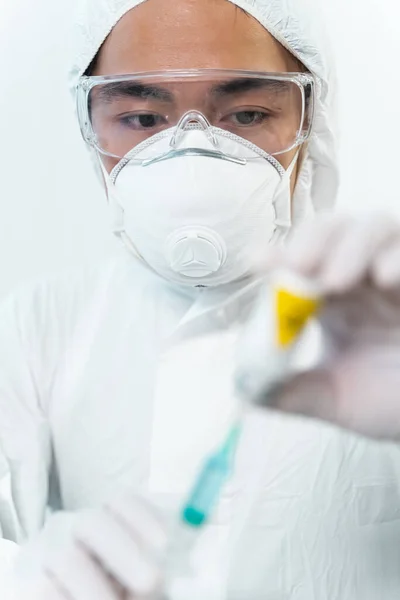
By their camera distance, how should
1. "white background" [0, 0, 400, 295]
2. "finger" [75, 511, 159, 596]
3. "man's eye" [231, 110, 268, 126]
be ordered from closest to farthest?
"finger" [75, 511, 159, 596] → "man's eye" [231, 110, 268, 126] → "white background" [0, 0, 400, 295]

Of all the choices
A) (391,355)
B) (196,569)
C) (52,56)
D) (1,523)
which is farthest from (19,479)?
(52,56)

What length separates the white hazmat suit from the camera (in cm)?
88

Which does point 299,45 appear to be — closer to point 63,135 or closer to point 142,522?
point 63,135

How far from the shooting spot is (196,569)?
2.84 feet

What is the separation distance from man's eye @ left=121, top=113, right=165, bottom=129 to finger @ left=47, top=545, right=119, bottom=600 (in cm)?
59

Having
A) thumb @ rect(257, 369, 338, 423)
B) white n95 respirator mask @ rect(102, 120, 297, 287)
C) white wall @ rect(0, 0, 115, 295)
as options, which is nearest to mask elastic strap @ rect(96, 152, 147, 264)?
white n95 respirator mask @ rect(102, 120, 297, 287)

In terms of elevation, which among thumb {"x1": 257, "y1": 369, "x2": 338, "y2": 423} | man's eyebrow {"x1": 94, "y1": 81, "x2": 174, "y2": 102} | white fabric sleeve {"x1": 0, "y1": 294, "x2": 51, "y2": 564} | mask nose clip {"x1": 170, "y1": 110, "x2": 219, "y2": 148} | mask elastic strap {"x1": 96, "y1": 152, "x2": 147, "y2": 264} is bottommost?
white fabric sleeve {"x1": 0, "y1": 294, "x2": 51, "y2": 564}

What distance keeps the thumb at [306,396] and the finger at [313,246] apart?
10cm

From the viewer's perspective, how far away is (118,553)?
632mm

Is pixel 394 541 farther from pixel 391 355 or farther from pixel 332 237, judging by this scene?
pixel 332 237

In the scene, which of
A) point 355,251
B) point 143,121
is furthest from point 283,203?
point 355,251

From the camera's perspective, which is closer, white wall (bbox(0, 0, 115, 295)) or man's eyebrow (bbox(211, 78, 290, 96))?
man's eyebrow (bbox(211, 78, 290, 96))

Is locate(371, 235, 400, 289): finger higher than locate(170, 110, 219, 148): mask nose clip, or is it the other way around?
locate(170, 110, 219, 148): mask nose clip

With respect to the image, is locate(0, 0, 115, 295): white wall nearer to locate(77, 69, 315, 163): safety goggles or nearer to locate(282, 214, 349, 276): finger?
locate(77, 69, 315, 163): safety goggles
